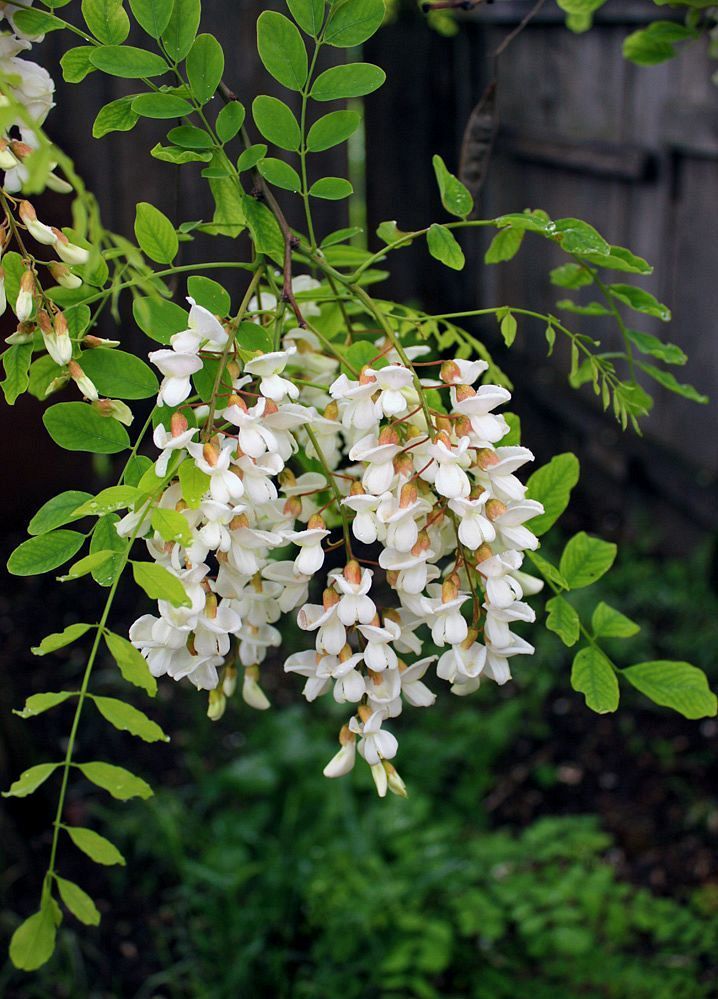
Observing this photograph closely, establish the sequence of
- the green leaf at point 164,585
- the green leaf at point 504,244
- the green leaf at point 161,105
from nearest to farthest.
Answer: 1. the green leaf at point 164,585
2. the green leaf at point 161,105
3. the green leaf at point 504,244

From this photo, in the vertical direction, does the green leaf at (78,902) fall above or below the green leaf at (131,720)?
below

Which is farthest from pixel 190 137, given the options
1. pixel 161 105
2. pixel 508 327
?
pixel 508 327

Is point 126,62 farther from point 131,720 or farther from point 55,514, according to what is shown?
point 131,720

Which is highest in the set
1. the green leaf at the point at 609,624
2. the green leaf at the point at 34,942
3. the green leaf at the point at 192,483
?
the green leaf at the point at 192,483

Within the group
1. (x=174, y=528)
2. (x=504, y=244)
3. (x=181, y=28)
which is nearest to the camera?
(x=174, y=528)

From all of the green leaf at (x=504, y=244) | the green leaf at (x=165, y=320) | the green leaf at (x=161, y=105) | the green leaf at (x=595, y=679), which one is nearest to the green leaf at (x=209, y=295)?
the green leaf at (x=165, y=320)

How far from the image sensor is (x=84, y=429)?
0.66 meters

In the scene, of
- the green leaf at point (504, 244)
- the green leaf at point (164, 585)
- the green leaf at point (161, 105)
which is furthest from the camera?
the green leaf at point (504, 244)

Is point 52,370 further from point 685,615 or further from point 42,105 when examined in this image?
point 685,615

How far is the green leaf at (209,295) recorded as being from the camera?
63 centimetres

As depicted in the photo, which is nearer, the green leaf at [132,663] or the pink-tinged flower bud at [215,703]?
the green leaf at [132,663]

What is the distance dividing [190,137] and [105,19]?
9cm

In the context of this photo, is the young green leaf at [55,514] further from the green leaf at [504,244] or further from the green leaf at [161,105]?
the green leaf at [504,244]

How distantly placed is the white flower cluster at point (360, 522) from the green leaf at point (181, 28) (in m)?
0.20
